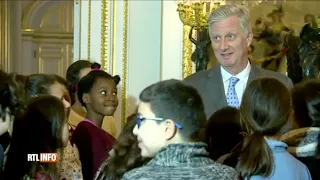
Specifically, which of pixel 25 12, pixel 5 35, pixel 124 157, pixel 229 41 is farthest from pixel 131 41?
pixel 25 12

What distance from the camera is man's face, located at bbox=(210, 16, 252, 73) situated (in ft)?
9.66

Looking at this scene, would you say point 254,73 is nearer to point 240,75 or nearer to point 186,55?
point 240,75

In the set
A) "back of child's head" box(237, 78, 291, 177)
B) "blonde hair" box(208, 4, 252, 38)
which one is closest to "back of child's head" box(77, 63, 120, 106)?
"blonde hair" box(208, 4, 252, 38)

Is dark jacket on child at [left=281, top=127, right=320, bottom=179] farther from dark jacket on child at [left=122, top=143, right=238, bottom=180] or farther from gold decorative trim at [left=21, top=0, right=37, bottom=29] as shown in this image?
gold decorative trim at [left=21, top=0, right=37, bottom=29]

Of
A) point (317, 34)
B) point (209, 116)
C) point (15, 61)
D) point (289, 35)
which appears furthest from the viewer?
point (15, 61)

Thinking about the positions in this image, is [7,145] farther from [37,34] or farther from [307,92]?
[37,34]

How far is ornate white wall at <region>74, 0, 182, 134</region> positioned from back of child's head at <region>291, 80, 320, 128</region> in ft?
7.32

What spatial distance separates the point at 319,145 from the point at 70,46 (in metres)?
5.62

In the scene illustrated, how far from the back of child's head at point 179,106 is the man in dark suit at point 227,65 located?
1.00 metres

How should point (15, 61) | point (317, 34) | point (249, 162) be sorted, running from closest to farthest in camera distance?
1. point (249, 162)
2. point (317, 34)
3. point (15, 61)

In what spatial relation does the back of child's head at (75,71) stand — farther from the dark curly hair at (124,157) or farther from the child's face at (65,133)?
the dark curly hair at (124,157)

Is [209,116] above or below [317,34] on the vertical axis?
below

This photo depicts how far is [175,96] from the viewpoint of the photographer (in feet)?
6.35

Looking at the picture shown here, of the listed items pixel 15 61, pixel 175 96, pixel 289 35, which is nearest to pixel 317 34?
pixel 289 35
